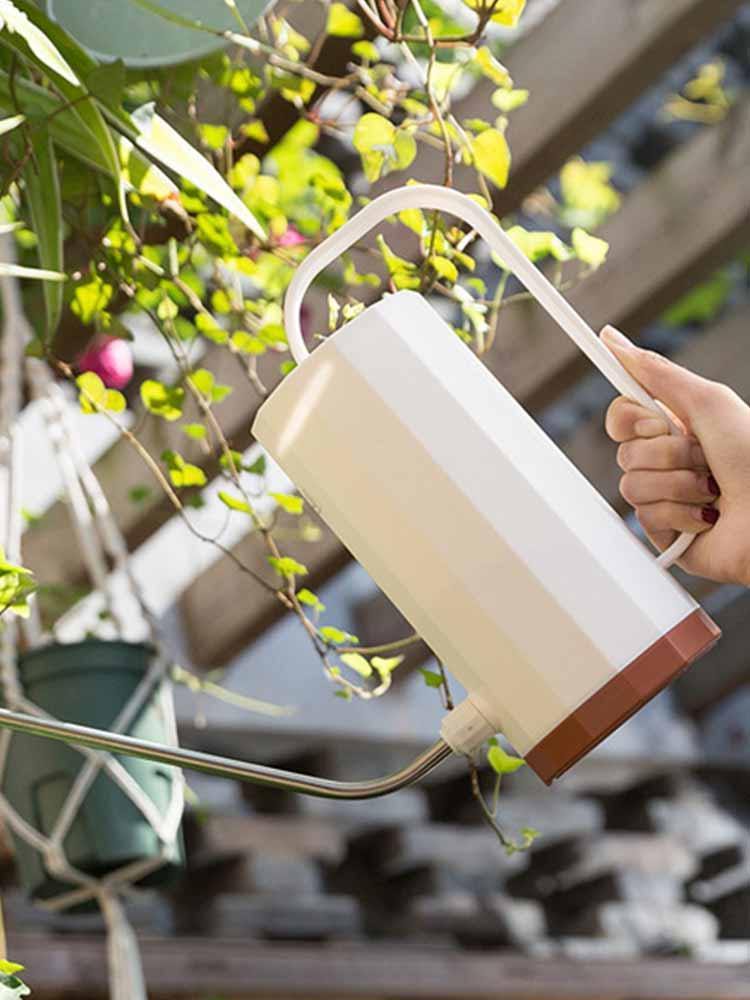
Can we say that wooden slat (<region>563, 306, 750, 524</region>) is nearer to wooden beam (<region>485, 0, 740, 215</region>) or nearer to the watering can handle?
wooden beam (<region>485, 0, 740, 215</region>)

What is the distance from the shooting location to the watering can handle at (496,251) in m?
0.82

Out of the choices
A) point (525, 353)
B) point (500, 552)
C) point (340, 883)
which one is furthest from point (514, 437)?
point (340, 883)

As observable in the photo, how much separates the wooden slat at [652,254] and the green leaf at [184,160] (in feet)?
3.82

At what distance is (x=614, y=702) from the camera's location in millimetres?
741

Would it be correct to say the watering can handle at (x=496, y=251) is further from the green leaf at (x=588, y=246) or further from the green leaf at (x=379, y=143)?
the green leaf at (x=588, y=246)

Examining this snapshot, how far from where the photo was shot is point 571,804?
313 centimetres

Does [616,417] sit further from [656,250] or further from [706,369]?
[706,369]

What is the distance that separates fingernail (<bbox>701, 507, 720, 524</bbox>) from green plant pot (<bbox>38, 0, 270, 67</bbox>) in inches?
18.4

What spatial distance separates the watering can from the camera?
75 cm

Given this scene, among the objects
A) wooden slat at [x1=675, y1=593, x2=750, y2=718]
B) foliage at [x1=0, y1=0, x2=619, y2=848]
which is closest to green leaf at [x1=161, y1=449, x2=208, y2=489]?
foliage at [x1=0, y1=0, x2=619, y2=848]

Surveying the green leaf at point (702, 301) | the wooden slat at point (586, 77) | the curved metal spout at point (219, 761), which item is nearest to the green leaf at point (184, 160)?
the curved metal spout at point (219, 761)

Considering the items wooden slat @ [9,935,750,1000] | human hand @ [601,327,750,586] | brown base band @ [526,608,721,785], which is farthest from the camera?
wooden slat @ [9,935,750,1000]

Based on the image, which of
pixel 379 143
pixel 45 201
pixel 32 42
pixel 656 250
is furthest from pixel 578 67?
pixel 32 42

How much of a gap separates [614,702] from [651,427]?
0.19 m
